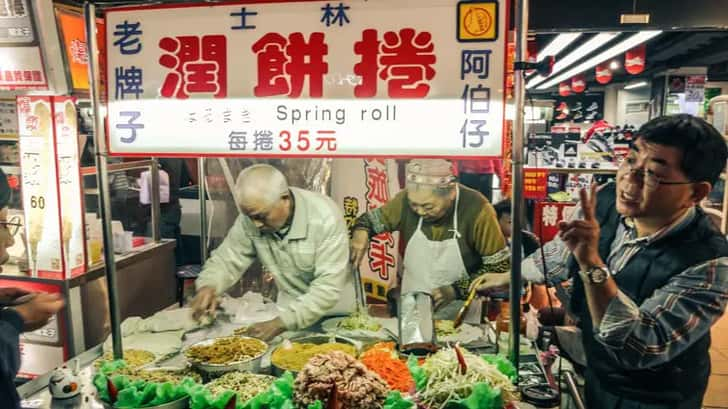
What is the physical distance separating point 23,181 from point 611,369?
427 cm

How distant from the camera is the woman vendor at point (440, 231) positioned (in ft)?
9.58

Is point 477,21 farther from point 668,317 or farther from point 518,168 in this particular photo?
point 668,317

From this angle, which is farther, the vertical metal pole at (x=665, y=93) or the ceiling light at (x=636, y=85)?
the ceiling light at (x=636, y=85)

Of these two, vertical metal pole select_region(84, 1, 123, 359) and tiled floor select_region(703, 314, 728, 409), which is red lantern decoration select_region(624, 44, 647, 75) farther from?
→ vertical metal pole select_region(84, 1, 123, 359)

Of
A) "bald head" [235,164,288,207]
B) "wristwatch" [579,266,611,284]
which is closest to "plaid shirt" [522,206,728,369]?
"wristwatch" [579,266,611,284]

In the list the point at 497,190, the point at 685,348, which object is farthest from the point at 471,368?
the point at 497,190

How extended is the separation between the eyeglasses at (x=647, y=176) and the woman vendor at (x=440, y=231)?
717 millimetres

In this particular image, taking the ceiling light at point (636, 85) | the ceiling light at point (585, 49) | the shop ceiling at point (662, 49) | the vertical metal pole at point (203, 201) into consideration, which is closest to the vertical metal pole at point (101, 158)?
the vertical metal pole at point (203, 201)

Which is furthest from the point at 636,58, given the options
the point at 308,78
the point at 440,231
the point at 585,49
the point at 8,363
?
the point at 8,363

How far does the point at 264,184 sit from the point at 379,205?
25.2 inches

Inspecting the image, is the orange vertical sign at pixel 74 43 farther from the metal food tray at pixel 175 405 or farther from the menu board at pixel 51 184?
the metal food tray at pixel 175 405

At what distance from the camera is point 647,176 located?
240 centimetres

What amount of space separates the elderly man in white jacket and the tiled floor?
3.43 m

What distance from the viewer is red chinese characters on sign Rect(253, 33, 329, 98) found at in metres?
A: 2.35
